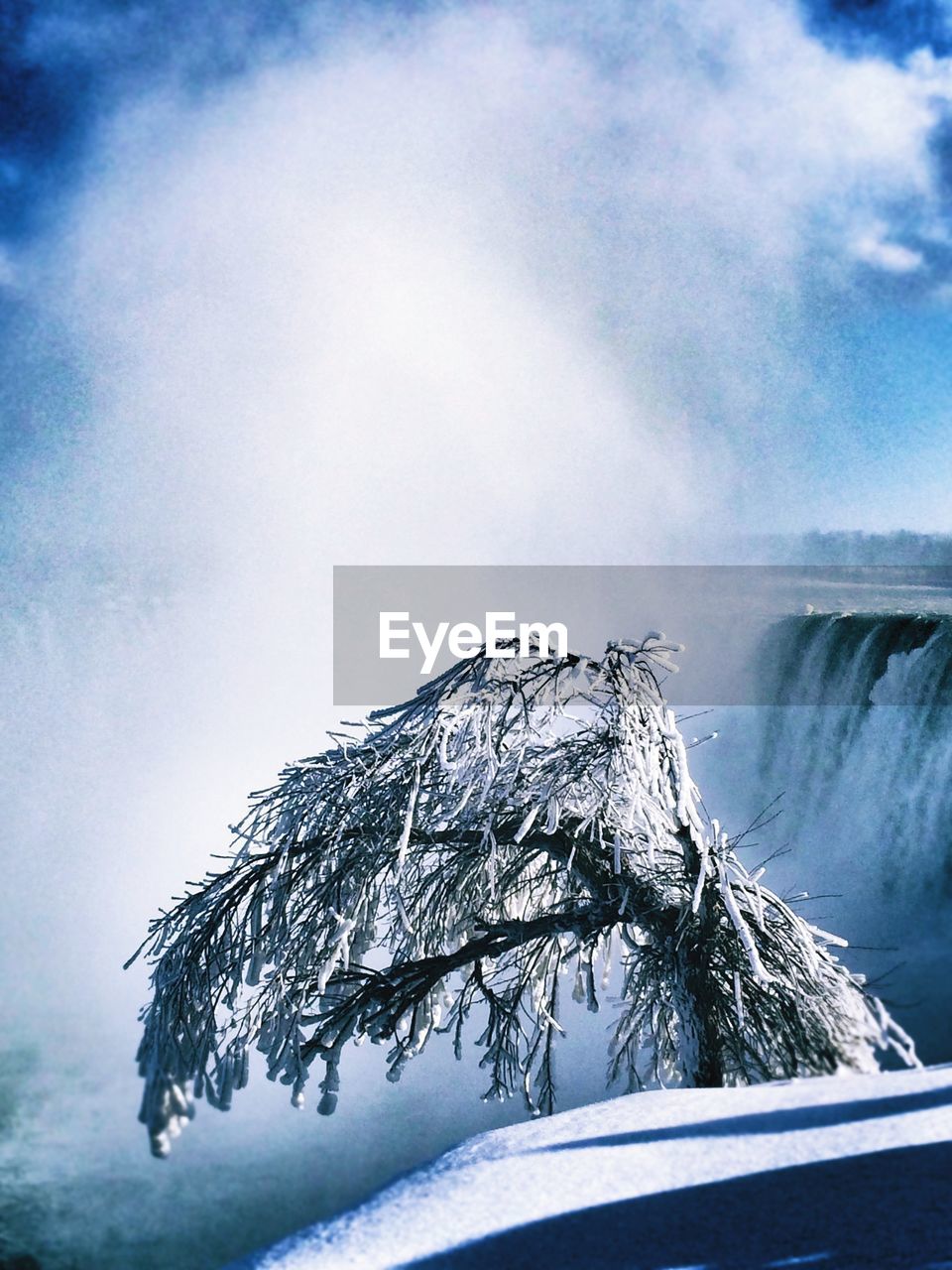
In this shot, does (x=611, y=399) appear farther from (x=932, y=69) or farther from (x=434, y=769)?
(x=434, y=769)

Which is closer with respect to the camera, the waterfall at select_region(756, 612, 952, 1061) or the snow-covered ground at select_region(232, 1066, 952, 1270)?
the snow-covered ground at select_region(232, 1066, 952, 1270)

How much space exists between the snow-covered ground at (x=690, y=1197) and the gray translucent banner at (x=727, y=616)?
766 centimetres

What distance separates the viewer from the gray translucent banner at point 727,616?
1171 cm

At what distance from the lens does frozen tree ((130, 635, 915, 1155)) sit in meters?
2.64

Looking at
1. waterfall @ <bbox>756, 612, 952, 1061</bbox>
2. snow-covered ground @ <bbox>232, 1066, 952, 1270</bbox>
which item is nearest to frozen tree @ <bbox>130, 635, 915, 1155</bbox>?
snow-covered ground @ <bbox>232, 1066, 952, 1270</bbox>

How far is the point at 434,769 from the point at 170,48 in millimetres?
13861

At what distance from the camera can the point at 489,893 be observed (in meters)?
3.15

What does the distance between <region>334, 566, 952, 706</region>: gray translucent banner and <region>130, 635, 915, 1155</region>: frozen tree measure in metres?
6.44

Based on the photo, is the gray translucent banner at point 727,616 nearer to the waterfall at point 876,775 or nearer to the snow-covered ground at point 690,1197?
the waterfall at point 876,775

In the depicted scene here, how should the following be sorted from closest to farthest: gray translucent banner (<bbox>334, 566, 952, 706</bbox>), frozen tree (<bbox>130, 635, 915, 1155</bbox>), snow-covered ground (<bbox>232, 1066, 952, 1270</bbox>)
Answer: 1. snow-covered ground (<bbox>232, 1066, 952, 1270</bbox>)
2. frozen tree (<bbox>130, 635, 915, 1155</bbox>)
3. gray translucent banner (<bbox>334, 566, 952, 706</bbox>)

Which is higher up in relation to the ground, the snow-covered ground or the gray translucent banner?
the gray translucent banner

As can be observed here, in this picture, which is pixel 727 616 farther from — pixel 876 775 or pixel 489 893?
pixel 489 893

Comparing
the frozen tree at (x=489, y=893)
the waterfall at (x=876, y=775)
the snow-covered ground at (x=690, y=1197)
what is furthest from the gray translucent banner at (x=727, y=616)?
the snow-covered ground at (x=690, y=1197)

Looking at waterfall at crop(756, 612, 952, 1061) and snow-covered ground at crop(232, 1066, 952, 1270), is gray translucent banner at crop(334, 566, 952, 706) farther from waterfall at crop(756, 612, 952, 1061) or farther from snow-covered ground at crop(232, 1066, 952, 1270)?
snow-covered ground at crop(232, 1066, 952, 1270)
